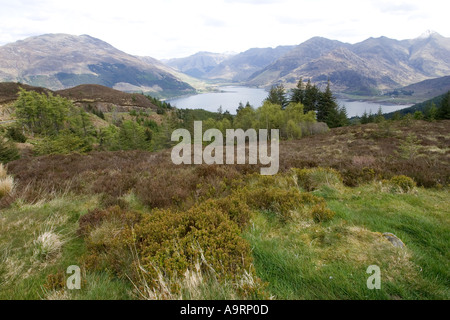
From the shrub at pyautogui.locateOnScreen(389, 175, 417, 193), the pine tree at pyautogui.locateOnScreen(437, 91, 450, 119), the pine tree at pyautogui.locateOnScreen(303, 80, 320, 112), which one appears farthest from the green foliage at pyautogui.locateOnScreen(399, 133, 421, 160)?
the pine tree at pyautogui.locateOnScreen(303, 80, 320, 112)

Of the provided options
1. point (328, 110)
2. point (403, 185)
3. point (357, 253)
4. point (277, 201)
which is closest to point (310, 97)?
point (328, 110)

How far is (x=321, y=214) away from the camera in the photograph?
4500 millimetres

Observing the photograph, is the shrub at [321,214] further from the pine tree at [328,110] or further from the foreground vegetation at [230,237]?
the pine tree at [328,110]

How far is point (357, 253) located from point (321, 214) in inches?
51.2

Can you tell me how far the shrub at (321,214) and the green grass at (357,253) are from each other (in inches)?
5.1

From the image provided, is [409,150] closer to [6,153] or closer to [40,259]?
[40,259]

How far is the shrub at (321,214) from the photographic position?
4.42 m

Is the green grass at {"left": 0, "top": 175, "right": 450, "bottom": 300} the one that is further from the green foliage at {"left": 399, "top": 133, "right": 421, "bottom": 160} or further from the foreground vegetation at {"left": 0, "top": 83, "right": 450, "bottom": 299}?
the green foliage at {"left": 399, "top": 133, "right": 421, "bottom": 160}

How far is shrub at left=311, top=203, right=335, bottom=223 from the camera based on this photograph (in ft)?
14.5

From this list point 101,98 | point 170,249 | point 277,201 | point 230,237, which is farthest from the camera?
point 101,98

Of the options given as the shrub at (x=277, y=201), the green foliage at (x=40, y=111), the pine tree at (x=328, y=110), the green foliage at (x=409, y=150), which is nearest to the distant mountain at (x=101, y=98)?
the green foliage at (x=40, y=111)

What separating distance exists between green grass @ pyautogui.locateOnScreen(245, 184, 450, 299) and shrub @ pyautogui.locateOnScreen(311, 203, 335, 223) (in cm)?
13
